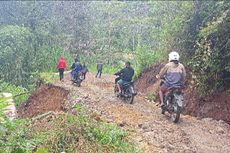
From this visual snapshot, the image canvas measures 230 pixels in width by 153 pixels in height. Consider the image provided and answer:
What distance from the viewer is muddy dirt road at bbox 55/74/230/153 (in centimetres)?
908

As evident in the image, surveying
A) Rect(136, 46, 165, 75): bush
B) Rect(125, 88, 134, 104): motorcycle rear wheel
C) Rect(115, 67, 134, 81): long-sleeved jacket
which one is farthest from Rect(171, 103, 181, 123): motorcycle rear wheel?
Rect(136, 46, 165, 75): bush

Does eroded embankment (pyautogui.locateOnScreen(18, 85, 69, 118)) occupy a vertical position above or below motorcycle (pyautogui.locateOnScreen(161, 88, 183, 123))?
below

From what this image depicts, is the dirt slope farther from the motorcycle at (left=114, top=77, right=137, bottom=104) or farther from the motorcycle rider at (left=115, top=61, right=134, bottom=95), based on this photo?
the motorcycle rider at (left=115, top=61, right=134, bottom=95)

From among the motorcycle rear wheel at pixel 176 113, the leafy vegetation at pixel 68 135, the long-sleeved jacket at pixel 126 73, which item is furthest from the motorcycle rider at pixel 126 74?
the leafy vegetation at pixel 68 135

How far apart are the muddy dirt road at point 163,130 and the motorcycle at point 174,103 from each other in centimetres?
21

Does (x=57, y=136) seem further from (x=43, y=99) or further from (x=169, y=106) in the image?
(x=43, y=99)

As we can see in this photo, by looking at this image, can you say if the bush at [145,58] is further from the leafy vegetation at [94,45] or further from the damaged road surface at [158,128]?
the damaged road surface at [158,128]

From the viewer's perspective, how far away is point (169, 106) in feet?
38.1

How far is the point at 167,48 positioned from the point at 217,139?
1123 centimetres

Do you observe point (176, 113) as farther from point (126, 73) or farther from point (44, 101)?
point (44, 101)

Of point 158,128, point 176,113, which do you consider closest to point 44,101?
point 176,113

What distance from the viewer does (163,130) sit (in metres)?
10.1

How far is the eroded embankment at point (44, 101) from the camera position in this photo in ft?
55.2

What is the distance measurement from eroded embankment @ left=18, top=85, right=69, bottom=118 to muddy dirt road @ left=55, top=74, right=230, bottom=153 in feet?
10.1
